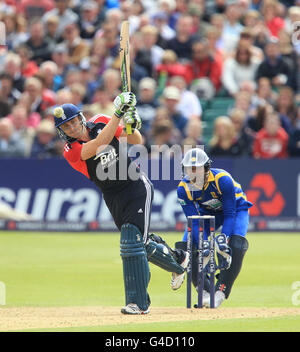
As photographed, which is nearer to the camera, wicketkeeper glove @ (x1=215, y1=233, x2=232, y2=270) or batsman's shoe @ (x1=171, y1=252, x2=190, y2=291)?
wicketkeeper glove @ (x1=215, y1=233, x2=232, y2=270)

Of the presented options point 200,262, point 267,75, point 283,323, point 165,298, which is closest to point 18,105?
point 267,75

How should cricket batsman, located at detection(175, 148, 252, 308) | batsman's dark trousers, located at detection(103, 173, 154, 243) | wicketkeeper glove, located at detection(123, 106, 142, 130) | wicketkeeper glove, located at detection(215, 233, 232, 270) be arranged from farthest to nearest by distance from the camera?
cricket batsman, located at detection(175, 148, 252, 308) → wicketkeeper glove, located at detection(215, 233, 232, 270) → batsman's dark trousers, located at detection(103, 173, 154, 243) → wicketkeeper glove, located at detection(123, 106, 142, 130)

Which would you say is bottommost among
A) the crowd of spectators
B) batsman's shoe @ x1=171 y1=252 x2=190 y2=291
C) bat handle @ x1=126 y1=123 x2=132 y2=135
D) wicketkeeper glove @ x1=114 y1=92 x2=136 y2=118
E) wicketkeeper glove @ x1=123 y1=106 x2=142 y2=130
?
batsman's shoe @ x1=171 y1=252 x2=190 y2=291

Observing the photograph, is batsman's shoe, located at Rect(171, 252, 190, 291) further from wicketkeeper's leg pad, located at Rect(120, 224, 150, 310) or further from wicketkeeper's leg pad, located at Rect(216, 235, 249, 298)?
wicketkeeper's leg pad, located at Rect(120, 224, 150, 310)

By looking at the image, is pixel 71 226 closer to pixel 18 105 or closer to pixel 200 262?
pixel 18 105

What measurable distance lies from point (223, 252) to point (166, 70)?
11.3 metres

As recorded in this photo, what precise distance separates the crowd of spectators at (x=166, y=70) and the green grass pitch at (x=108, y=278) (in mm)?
2208

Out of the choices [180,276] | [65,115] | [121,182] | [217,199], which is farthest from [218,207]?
[65,115]

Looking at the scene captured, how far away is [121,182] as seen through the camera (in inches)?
405

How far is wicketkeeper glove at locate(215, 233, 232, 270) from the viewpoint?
10.6 metres

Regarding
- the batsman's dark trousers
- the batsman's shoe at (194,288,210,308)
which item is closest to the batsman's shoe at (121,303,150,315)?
the batsman's dark trousers

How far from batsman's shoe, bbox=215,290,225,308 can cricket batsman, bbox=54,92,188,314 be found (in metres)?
1.00

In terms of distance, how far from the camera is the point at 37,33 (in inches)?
893
